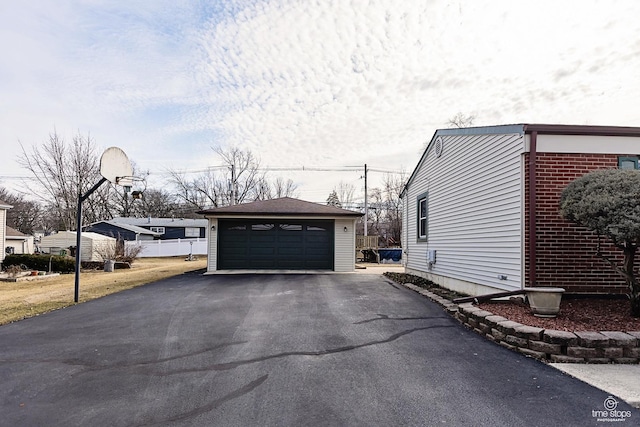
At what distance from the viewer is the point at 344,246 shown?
15477 mm

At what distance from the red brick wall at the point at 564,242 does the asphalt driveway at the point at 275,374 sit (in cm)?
209

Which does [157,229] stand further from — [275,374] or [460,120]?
[275,374]

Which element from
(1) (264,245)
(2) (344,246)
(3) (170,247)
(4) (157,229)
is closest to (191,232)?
(4) (157,229)

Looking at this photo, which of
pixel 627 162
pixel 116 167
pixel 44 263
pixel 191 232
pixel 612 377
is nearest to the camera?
pixel 612 377

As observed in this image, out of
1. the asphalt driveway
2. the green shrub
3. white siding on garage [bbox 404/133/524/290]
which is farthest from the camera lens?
the green shrub

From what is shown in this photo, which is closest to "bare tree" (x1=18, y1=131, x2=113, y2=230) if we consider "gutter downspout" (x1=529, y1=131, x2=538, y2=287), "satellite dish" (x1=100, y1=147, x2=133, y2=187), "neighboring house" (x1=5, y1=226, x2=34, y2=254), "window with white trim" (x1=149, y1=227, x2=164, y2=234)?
"neighboring house" (x1=5, y1=226, x2=34, y2=254)

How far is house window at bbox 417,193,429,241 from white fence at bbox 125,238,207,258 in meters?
23.1

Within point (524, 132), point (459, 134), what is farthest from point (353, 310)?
point (459, 134)

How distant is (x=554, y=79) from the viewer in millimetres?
12680

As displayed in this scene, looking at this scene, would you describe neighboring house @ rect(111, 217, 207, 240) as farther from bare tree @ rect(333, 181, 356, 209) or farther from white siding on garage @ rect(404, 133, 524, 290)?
white siding on garage @ rect(404, 133, 524, 290)

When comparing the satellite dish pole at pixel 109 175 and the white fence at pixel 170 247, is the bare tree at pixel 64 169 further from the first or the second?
the satellite dish pole at pixel 109 175

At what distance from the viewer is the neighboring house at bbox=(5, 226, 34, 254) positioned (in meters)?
23.2

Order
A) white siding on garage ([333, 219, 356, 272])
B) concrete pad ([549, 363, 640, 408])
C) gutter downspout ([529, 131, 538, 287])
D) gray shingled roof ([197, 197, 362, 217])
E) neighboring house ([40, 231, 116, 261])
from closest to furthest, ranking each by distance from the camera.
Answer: concrete pad ([549, 363, 640, 408]), gutter downspout ([529, 131, 538, 287]), gray shingled roof ([197, 197, 362, 217]), white siding on garage ([333, 219, 356, 272]), neighboring house ([40, 231, 116, 261])

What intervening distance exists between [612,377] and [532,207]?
3.47 m
